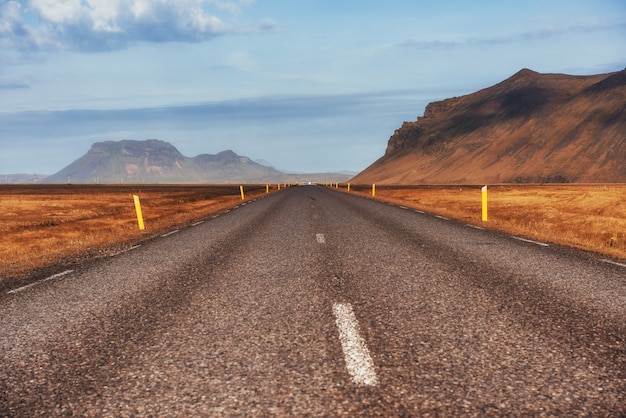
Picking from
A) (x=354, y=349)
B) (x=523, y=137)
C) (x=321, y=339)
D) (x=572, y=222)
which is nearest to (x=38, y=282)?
(x=321, y=339)

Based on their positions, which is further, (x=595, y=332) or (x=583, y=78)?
(x=583, y=78)

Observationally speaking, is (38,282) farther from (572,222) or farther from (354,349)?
(572,222)

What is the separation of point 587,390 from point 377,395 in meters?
1.46

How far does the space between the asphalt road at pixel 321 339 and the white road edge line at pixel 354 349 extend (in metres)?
0.02

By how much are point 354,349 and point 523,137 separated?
129 meters

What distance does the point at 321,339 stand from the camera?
4.47m

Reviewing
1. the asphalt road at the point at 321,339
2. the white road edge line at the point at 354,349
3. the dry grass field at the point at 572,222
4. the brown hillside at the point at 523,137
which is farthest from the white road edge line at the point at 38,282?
the brown hillside at the point at 523,137

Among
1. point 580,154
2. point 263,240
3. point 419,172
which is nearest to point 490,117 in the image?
point 419,172

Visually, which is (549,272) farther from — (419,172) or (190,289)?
(419,172)

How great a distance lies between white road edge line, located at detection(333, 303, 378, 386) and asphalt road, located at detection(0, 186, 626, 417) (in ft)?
0.06

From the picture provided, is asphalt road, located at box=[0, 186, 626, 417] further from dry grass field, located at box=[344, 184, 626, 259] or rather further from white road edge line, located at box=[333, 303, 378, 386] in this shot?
dry grass field, located at box=[344, 184, 626, 259]

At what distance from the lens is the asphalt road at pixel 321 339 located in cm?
333

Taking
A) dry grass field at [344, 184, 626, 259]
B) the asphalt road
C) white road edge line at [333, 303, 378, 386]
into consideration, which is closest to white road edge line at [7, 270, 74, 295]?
the asphalt road

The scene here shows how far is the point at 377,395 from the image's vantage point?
3332 mm
